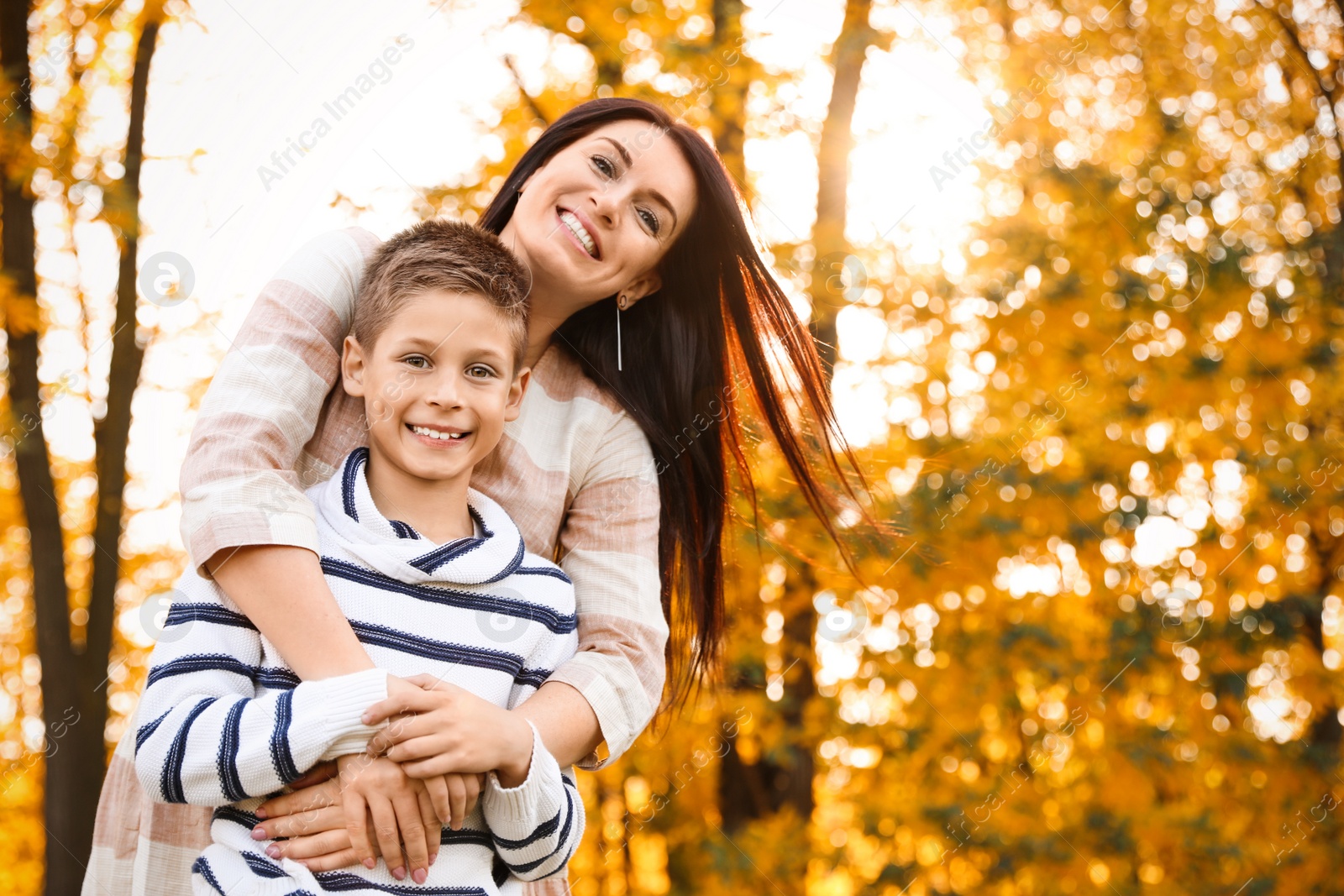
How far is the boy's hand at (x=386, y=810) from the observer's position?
4.01 ft

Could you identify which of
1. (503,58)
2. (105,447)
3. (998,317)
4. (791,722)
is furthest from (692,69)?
(791,722)

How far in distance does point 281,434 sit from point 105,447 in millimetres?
2766

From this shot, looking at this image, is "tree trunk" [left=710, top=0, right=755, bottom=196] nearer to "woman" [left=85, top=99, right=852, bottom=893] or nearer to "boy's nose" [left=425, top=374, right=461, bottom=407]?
"woman" [left=85, top=99, right=852, bottom=893]

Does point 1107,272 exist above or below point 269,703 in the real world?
above

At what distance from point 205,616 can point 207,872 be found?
286 mm

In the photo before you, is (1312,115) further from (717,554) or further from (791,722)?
(717,554)

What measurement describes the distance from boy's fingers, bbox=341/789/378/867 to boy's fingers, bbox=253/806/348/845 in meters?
0.01

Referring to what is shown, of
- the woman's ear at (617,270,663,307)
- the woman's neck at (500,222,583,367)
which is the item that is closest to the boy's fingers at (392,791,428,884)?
the woman's neck at (500,222,583,367)

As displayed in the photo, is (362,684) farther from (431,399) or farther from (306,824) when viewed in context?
(431,399)

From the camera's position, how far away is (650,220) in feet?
6.10

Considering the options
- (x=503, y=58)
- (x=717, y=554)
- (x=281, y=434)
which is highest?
(x=503, y=58)

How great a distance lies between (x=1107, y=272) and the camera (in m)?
4.80

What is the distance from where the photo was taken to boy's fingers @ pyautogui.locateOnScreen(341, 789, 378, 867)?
1218 millimetres

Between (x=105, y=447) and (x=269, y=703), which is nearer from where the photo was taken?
(x=269, y=703)
